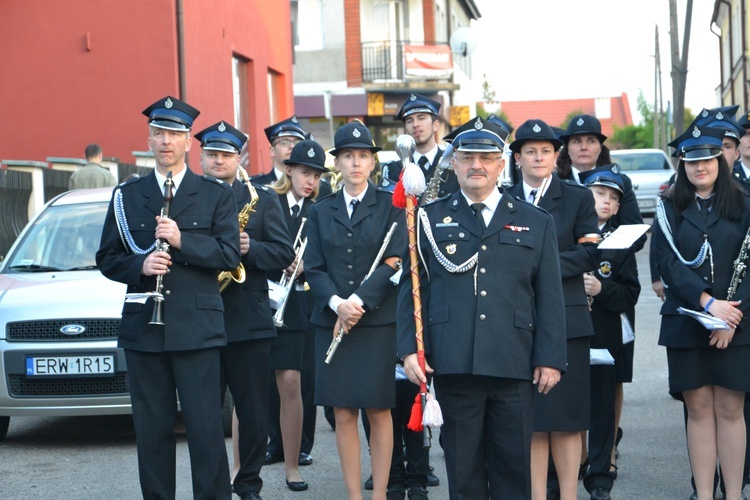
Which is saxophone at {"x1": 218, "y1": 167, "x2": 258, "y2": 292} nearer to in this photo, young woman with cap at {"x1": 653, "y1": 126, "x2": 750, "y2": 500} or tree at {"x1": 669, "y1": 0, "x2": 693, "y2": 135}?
young woman with cap at {"x1": 653, "y1": 126, "x2": 750, "y2": 500}

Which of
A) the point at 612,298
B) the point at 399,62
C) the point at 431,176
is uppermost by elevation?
the point at 399,62

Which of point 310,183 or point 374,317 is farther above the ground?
point 310,183

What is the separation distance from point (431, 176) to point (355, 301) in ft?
5.29

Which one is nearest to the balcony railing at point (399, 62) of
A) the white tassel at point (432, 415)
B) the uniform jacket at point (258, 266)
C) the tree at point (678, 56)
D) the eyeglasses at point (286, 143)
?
the tree at point (678, 56)

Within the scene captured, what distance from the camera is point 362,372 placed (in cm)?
→ 712

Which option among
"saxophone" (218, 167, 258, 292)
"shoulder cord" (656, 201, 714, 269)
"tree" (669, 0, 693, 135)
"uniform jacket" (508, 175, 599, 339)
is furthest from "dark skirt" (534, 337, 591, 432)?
"tree" (669, 0, 693, 135)

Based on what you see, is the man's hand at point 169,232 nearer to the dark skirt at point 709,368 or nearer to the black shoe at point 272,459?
the dark skirt at point 709,368

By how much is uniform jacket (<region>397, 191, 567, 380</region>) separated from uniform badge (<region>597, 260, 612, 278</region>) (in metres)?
2.07

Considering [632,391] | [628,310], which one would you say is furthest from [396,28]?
[628,310]

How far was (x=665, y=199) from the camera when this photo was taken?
7.26 metres

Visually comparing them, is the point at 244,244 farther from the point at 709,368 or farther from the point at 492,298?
the point at 709,368

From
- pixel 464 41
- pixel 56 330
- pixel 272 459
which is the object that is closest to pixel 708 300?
pixel 272 459

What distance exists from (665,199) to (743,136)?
1.53m

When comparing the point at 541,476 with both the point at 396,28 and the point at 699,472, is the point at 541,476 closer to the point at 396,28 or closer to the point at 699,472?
the point at 699,472
